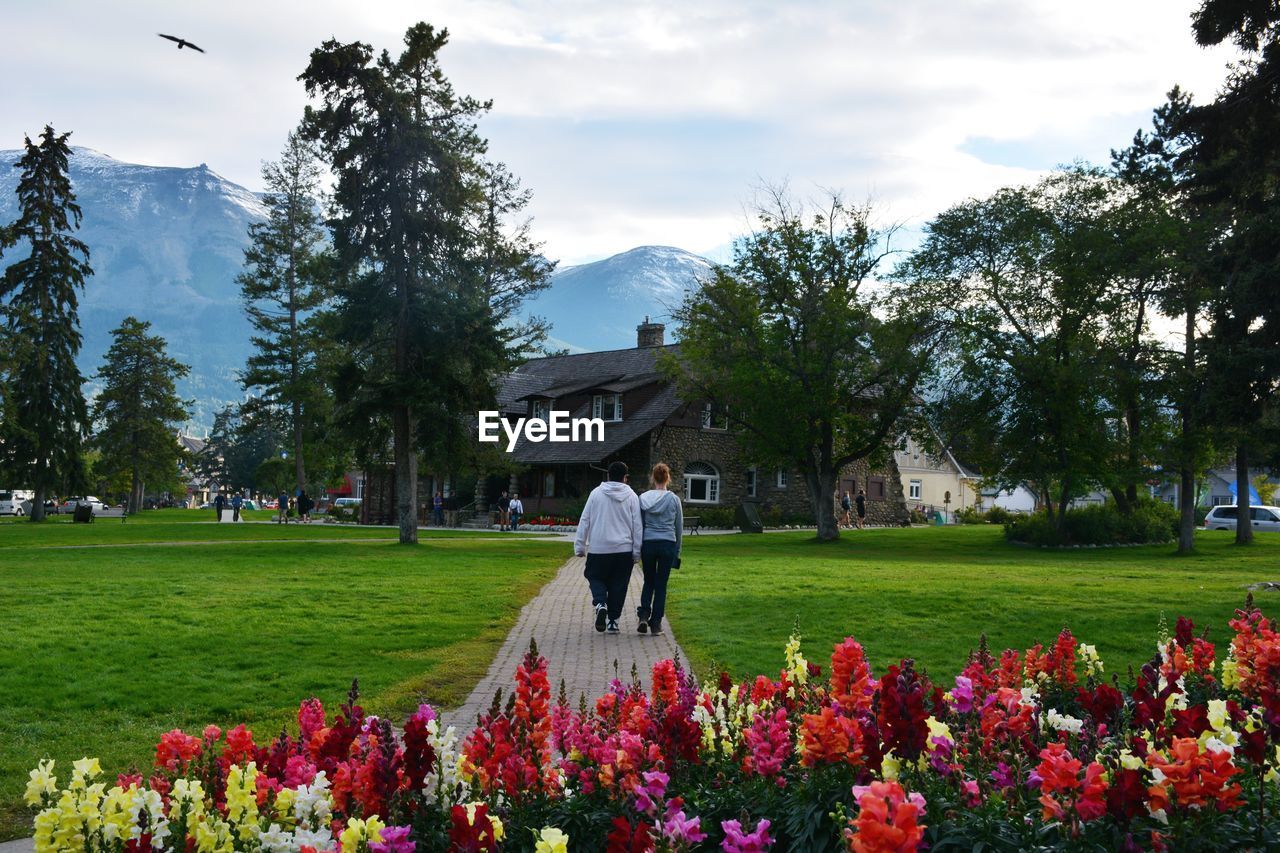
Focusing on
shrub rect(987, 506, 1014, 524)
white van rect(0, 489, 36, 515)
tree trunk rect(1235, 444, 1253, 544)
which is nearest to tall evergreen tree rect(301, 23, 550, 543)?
tree trunk rect(1235, 444, 1253, 544)

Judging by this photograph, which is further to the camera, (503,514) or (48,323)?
(48,323)

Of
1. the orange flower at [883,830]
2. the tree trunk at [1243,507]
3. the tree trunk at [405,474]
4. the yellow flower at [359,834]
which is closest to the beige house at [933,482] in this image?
the tree trunk at [1243,507]

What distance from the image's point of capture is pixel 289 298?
56031 mm

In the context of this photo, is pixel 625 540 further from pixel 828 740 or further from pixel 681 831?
pixel 681 831

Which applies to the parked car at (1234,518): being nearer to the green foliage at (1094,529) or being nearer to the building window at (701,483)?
the green foliage at (1094,529)

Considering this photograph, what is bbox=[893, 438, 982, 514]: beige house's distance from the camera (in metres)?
74.0

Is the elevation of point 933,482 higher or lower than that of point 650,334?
lower

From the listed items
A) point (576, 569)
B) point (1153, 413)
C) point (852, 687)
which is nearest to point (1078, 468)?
point (1153, 413)

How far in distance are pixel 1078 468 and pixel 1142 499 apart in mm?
11185

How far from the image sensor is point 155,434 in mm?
74188

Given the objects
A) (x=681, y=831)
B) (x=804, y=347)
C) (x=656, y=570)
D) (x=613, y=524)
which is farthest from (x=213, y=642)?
(x=804, y=347)

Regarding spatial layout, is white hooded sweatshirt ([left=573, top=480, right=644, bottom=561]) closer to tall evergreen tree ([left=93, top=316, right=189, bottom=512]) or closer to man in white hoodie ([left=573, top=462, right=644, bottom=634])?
man in white hoodie ([left=573, top=462, right=644, bottom=634])

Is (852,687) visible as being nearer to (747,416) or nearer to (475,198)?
(475,198)

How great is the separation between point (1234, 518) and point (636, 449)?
103ft
